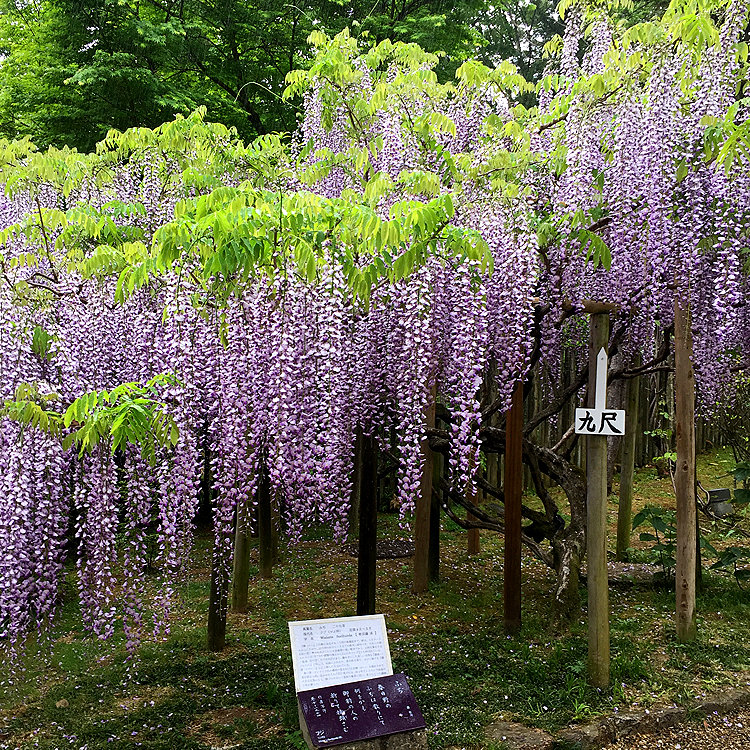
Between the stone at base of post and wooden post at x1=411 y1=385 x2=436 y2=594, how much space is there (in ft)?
6.96

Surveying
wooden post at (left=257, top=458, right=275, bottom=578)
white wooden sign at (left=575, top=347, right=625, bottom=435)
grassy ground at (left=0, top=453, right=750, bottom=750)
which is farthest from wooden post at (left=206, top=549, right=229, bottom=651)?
white wooden sign at (left=575, top=347, right=625, bottom=435)

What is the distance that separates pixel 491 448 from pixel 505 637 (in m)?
1.44

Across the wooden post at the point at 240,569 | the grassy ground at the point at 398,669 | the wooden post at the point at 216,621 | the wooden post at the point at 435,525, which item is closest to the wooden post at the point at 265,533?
the grassy ground at the point at 398,669

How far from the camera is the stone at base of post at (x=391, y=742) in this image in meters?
2.98

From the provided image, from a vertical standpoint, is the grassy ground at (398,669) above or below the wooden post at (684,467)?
below

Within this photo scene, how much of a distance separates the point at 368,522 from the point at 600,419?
1.52 m

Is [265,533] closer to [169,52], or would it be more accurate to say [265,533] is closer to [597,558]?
[597,558]

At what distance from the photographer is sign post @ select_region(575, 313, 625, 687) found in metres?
3.78

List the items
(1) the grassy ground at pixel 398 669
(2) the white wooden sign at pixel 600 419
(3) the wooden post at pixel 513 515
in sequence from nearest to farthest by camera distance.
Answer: (1) the grassy ground at pixel 398 669
(2) the white wooden sign at pixel 600 419
(3) the wooden post at pixel 513 515

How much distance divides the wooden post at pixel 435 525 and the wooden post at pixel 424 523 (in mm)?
194

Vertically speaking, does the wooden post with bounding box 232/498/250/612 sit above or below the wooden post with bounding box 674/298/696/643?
below

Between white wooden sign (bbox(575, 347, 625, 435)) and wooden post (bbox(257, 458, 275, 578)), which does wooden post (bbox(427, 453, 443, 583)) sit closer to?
wooden post (bbox(257, 458, 275, 578))

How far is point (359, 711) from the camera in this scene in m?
3.09

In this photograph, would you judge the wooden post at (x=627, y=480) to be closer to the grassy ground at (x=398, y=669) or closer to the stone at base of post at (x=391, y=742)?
the grassy ground at (x=398, y=669)
